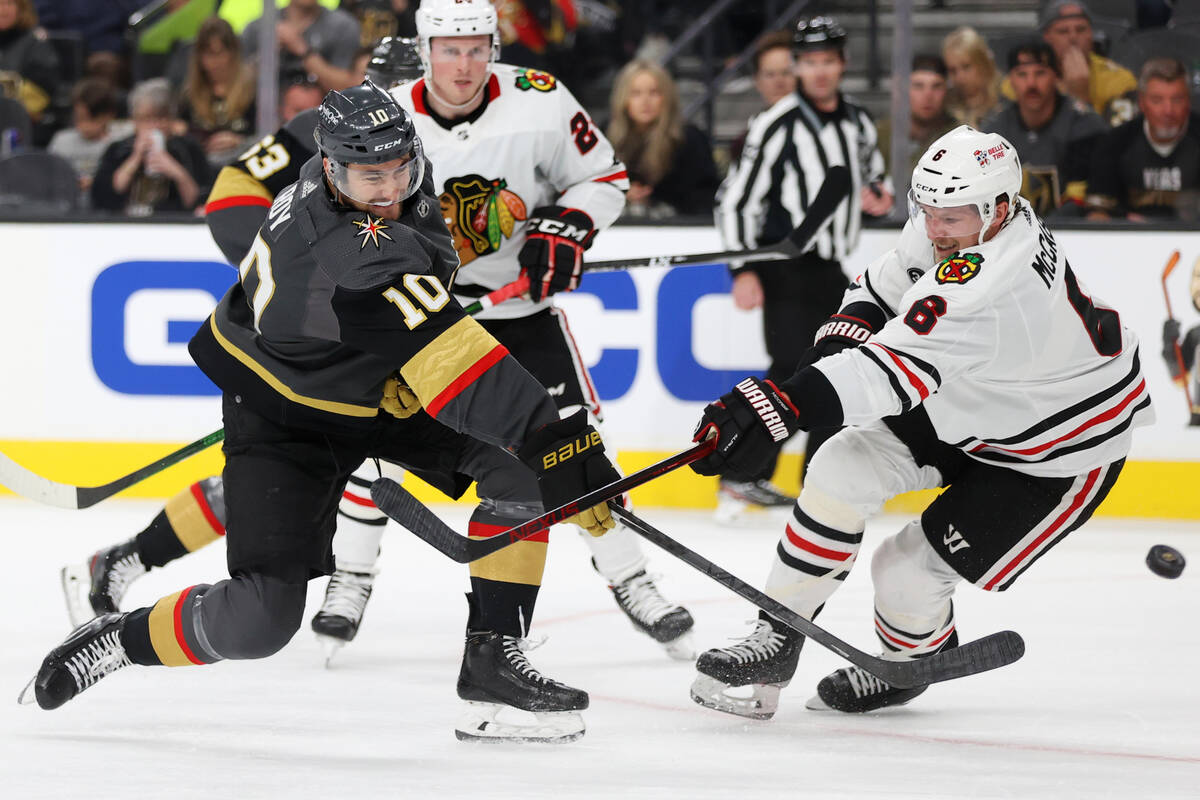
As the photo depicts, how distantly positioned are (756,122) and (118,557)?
2.57 metres

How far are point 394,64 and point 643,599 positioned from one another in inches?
51.6

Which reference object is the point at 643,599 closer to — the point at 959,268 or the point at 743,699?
the point at 743,699

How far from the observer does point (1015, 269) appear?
8.39ft

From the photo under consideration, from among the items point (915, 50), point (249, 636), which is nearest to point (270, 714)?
point (249, 636)

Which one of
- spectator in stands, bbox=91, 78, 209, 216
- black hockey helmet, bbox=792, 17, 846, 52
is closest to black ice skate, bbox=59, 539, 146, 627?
spectator in stands, bbox=91, 78, 209, 216

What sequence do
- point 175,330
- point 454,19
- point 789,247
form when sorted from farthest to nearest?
point 175,330 → point 789,247 → point 454,19

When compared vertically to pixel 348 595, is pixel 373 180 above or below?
above

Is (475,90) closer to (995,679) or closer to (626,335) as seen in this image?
(995,679)

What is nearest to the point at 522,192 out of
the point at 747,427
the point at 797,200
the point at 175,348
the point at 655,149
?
the point at 747,427

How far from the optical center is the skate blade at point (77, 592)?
3.36m

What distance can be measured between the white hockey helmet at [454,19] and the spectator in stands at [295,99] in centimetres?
217

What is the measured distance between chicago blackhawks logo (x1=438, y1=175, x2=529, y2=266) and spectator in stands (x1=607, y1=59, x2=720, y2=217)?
1897 millimetres

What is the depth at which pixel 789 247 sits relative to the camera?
4270 millimetres

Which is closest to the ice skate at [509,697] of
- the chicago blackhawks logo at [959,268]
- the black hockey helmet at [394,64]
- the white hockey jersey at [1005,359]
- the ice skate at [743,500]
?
the white hockey jersey at [1005,359]
